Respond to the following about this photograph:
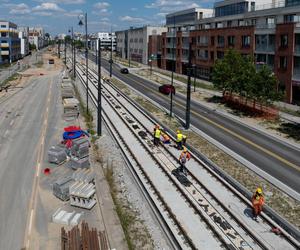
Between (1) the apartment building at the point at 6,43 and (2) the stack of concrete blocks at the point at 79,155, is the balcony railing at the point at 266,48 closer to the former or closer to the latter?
(2) the stack of concrete blocks at the point at 79,155

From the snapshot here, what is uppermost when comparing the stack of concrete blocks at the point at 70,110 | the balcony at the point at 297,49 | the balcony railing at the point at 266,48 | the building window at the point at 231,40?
the building window at the point at 231,40

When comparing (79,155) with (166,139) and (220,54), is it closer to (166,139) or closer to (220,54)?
(166,139)

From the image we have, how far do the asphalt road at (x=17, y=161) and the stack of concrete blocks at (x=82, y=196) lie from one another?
2076 mm

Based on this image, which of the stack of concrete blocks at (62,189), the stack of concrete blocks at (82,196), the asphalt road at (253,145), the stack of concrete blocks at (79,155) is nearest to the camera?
the stack of concrete blocks at (82,196)

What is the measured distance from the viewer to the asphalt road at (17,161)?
15.8 metres

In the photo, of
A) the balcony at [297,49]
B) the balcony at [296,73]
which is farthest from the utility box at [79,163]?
the balcony at [297,49]

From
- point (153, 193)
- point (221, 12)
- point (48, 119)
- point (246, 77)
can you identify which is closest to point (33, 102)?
point (48, 119)

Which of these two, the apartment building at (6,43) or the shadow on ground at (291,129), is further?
the apartment building at (6,43)

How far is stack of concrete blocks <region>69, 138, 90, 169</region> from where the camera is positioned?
2299cm

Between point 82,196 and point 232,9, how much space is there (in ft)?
193

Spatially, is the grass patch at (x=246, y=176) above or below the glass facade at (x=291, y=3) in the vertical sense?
below

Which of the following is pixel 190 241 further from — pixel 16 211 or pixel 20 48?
pixel 20 48

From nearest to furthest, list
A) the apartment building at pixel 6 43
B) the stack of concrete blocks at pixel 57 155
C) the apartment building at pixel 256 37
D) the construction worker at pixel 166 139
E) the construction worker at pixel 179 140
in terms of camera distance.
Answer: the stack of concrete blocks at pixel 57 155 < the construction worker at pixel 179 140 < the construction worker at pixel 166 139 < the apartment building at pixel 256 37 < the apartment building at pixel 6 43

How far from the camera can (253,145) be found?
95.3 ft
